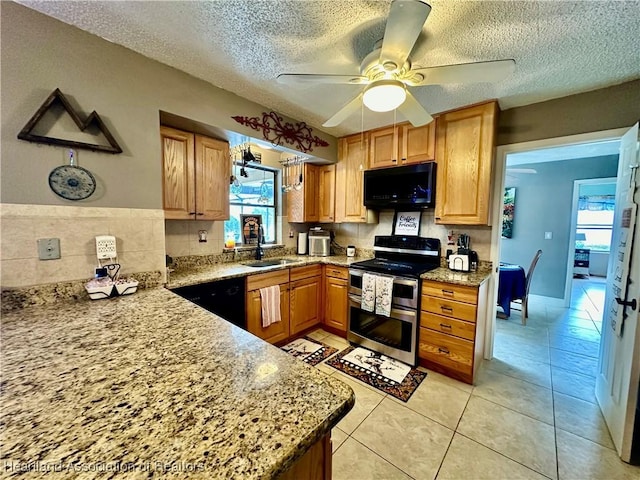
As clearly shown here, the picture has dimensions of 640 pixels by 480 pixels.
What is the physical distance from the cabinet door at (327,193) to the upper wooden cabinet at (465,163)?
1.33 meters

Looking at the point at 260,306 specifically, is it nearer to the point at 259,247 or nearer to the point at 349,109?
the point at 259,247

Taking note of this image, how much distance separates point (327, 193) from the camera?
354 centimetres

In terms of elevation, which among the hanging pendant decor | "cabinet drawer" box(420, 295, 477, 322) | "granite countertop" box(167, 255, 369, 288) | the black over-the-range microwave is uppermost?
the hanging pendant decor

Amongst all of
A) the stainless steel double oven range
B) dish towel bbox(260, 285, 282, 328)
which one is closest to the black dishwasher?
dish towel bbox(260, 285, 282, 328)

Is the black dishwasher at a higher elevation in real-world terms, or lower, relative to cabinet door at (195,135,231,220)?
lower

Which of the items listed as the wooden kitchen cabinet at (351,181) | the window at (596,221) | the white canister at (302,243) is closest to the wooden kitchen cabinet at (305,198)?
the white canister at (302,243)

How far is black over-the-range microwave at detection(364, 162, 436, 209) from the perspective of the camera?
266 centimetres

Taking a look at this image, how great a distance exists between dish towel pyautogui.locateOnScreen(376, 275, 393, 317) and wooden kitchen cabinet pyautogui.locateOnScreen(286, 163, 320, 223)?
1.41m

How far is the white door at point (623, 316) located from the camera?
1.48m

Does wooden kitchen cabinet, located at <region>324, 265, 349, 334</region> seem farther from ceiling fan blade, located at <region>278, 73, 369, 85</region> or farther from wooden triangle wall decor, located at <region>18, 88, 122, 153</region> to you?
wooden triangle wall decor, located at <region>18, 88, 122, 153</region>

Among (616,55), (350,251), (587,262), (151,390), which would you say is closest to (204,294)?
(151,390)

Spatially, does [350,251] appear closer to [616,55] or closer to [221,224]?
[221,224]

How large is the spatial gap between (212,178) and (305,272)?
1.39 meters

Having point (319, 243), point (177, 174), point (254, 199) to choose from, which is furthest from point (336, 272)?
point (177, 174)
